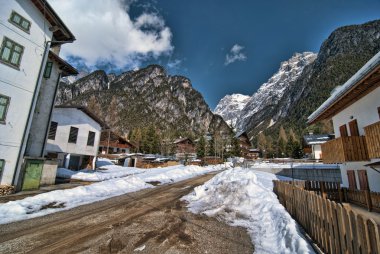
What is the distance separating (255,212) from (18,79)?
64.0 ft

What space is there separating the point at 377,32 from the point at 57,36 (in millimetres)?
205712

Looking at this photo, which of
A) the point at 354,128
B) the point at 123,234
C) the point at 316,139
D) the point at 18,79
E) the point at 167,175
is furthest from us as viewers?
the point at 316,139

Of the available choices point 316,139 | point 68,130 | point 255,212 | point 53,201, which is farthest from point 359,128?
point 316,139

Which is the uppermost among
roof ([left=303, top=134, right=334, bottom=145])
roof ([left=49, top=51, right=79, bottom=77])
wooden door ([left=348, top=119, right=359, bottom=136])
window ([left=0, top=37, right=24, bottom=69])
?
roof ([left=49, top=51, right=79, bottom=77])

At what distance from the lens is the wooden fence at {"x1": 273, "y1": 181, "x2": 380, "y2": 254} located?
3.60 m

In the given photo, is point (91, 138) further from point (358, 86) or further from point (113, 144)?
point (113, 144)

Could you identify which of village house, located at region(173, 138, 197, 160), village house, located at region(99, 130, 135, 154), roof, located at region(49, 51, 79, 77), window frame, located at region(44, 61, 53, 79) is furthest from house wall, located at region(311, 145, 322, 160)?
village house, located at region(99, 130, 135, 154)

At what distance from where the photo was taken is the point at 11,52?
1608 centimetres

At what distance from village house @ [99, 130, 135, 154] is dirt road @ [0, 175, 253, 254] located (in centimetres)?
5840

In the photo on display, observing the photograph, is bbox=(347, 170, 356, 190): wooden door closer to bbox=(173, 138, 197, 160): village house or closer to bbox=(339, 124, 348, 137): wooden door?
bbox=(339, 124, 348, 137): wooden door

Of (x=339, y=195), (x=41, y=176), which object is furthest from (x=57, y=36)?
(x=339, y=195)

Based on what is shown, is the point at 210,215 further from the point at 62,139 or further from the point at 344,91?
the point at 62,139

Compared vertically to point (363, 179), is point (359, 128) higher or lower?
higher

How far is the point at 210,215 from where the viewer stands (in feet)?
31.2
